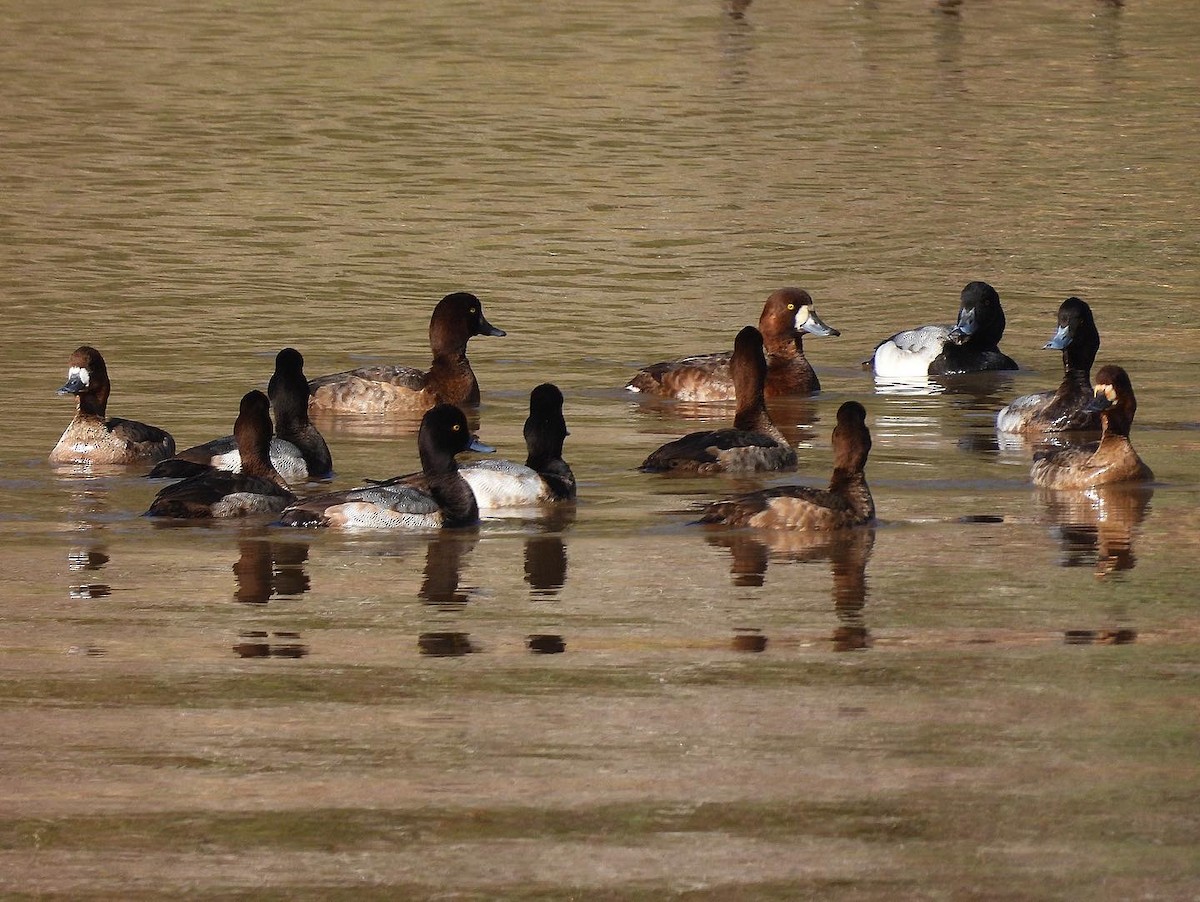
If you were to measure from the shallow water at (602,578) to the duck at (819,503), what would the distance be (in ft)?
0.62

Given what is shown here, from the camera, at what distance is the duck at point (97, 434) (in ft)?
56.8

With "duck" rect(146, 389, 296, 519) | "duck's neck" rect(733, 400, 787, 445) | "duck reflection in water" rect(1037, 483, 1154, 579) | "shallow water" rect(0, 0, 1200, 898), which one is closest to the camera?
"shallow water" rect(0, 0, 1200, 898)

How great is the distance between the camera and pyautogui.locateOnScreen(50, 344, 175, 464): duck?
56.8 feet

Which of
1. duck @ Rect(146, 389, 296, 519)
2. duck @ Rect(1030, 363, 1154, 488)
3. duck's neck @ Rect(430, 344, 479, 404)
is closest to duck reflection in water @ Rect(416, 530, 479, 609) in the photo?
duck @ Rect(146, 389, 296, 519)

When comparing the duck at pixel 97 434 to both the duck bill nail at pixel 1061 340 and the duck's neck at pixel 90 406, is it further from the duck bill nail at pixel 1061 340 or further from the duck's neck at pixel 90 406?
the duck bill nail at pixel 1061 340

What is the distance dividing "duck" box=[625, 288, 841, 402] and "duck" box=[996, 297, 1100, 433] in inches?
90.3

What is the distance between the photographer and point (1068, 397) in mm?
19359

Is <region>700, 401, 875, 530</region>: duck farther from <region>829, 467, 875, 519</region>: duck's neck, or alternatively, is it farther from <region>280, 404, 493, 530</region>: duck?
<region>280, 404, 493, 530</region>: duck

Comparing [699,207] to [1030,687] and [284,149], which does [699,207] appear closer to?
[284,149]

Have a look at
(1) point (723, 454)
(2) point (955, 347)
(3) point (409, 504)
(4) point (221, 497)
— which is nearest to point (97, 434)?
(4) point (221, 497)

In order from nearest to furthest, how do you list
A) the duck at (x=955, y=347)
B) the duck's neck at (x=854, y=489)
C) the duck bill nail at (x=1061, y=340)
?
the duck's neck at (x=854, y=489), the duck bill nail at (x=1061, y=340), the duck at (x=955, y=347)

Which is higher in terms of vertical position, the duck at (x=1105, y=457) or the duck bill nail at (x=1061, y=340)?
the duck bill nail at (x=1061, y=340)

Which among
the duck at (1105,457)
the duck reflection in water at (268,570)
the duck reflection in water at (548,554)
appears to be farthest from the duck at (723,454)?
the duck reflection in water at (268,570)

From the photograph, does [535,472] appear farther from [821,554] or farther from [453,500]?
[821,554]
